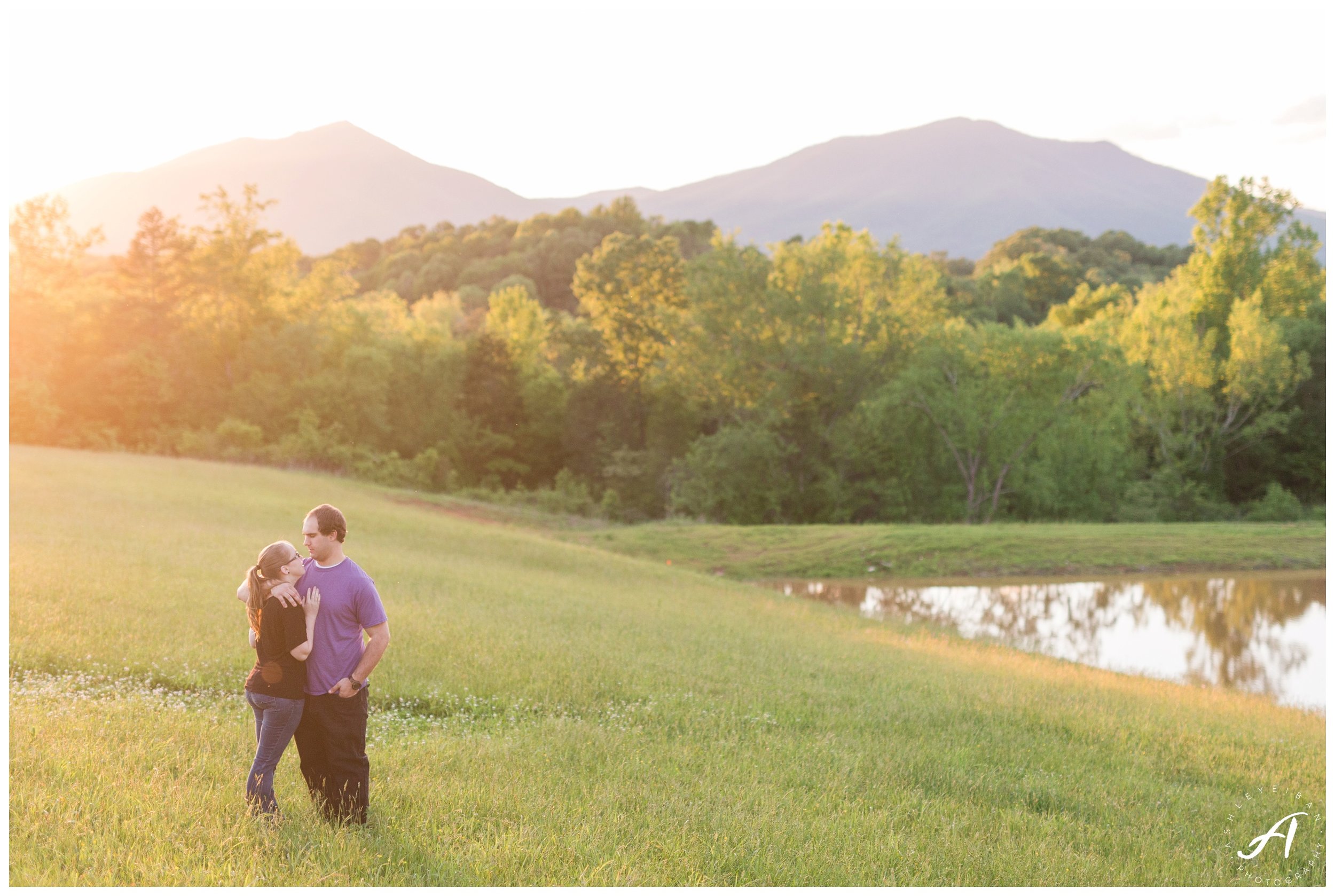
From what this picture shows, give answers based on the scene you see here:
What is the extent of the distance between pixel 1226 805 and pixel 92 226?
57.3 metres

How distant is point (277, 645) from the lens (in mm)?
5113

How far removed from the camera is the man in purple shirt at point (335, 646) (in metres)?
5.16

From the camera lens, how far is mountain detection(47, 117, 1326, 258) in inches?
3543

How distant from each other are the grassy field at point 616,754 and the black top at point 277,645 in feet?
2.86

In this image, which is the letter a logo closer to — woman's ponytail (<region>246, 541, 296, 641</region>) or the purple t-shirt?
the purple t-shirt

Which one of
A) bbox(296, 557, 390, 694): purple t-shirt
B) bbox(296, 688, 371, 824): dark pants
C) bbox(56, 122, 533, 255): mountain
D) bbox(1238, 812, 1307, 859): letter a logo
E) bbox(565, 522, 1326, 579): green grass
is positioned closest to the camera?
bbox(296, 557, 390, 694): purple t-shirt

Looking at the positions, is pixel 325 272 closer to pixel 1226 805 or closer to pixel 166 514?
pixel 166 514

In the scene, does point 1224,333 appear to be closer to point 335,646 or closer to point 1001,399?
point 1001,399

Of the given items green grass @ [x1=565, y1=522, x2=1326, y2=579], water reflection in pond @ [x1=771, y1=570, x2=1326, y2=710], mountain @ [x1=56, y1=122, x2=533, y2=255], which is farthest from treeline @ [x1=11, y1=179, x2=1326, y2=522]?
mountain @ [x1=56, y1=122, x2=533, y2=255]

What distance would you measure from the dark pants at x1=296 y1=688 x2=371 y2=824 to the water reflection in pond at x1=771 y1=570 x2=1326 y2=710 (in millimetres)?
15785

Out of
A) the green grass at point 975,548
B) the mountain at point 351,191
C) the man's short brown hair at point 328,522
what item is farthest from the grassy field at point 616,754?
the mountain at point 351,191

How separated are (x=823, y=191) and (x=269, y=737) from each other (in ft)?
582

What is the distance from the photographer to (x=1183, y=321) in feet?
154

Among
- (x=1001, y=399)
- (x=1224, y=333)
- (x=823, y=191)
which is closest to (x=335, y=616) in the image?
(x=1001, y=399)
